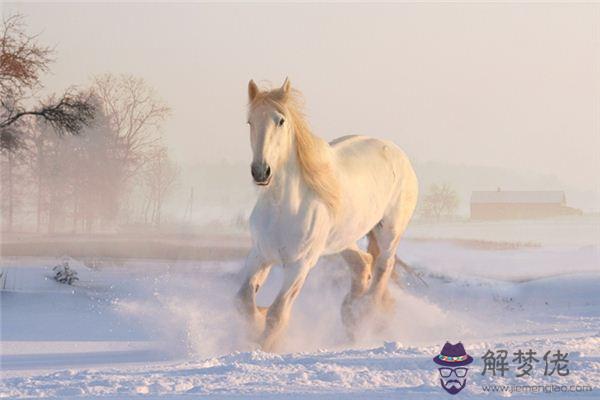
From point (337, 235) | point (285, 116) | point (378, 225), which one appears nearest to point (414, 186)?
point (378, 225)

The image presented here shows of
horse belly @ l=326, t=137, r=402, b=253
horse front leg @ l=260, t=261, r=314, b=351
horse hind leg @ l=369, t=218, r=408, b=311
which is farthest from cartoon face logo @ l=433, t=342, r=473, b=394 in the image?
horse hind leg @ l=369, t=218, r=408, b=311

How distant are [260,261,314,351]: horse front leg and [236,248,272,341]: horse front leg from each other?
13 centimetres

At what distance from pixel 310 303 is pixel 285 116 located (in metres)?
3.32

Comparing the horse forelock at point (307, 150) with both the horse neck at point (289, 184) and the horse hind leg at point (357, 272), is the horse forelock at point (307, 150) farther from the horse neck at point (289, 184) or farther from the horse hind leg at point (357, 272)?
the horse hind leg at point (357, 272)

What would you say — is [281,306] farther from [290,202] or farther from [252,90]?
[252,90]

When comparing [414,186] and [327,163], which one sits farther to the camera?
[414,186]

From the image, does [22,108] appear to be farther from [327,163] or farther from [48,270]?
[327,163]

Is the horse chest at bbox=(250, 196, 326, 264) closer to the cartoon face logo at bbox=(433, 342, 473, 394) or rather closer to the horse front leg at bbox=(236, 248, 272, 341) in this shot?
the horse front leg at bbox=(236, 248, 272, 341)

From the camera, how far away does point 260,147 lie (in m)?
6.61

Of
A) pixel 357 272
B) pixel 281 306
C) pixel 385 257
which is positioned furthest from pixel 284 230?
pixel 385 257

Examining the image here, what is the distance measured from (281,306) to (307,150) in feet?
4.60

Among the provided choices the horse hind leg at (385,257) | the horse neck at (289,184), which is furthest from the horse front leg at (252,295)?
the horse hind leg at (385,257)

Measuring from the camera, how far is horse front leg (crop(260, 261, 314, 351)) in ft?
23.5

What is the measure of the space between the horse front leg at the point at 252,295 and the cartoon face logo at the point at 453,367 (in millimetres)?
1766
